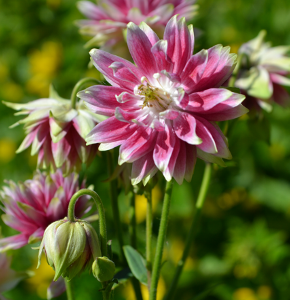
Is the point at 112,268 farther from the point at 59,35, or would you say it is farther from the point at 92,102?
the point at 59,35

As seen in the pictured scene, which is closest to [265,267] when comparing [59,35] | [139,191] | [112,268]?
[139,191]

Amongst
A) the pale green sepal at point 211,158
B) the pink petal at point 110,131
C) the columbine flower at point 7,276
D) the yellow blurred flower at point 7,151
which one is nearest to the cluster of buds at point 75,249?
the pink petal at point 110,131

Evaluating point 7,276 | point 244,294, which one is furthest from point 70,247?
point 244,294

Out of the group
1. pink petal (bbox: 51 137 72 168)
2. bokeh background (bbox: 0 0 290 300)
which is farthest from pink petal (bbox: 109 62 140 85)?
bokeh background (bbox: 0 0 290 300)

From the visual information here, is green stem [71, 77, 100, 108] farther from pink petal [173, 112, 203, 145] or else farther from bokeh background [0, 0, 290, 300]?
bokeh background [0, 0, 290, 300]

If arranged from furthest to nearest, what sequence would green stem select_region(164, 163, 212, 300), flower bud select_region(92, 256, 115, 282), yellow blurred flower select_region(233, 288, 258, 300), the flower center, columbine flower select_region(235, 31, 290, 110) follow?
yellow blurred flower select_region(233, 288, 258, 300) < columbine flower select_region(235, 31, 290, 110) < green stem select_region(164, 163, 212, 300) < the flower center < flower bud select_region(92, 256, 115, 282)

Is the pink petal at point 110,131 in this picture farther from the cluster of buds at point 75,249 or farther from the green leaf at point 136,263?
the green leaf at point 136,263

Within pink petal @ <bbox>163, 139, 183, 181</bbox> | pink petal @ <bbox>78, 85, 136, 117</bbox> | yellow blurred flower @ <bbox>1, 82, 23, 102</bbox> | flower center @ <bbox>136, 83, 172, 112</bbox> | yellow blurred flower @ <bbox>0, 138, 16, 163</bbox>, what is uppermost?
pink petal @ <bbox>78, 85, 136, 117</bbox>
